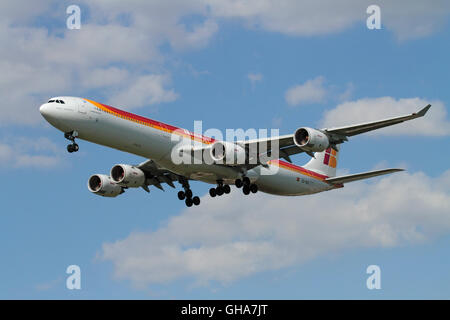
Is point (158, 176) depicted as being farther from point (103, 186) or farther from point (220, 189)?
point (220, 189)

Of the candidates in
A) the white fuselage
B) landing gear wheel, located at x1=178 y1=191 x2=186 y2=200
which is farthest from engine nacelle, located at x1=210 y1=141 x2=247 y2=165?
landing gear wheel, located at x1=178 y1=191 x2=186 y2=200

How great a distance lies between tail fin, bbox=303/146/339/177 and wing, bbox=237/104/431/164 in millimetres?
10391

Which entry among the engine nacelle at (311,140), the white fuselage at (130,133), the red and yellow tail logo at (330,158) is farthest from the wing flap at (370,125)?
the red and yellow tail logo at (330,158)

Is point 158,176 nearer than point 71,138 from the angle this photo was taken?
No

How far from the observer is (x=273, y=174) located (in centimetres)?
5947

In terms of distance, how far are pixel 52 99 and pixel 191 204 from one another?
1654 centimetres

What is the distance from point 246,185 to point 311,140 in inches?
320

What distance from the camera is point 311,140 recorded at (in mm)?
50500

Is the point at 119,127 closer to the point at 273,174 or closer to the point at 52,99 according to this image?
the point at 52,99

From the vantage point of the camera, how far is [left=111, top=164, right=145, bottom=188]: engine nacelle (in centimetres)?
5787

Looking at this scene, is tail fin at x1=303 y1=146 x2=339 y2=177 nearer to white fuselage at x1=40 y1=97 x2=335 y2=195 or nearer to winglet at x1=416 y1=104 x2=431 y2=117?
white fuselage at x1=40 y1=97 x2=335 y2=195

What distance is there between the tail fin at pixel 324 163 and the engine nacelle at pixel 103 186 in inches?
654

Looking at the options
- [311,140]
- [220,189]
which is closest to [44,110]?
[220,189]

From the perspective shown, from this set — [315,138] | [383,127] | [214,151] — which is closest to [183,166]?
[214,151]
